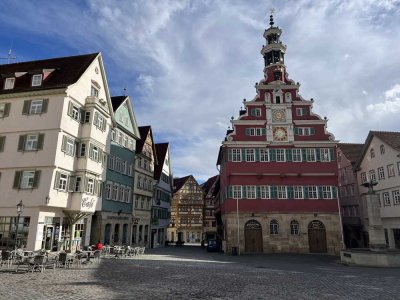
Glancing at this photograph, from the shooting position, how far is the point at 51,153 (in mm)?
25016

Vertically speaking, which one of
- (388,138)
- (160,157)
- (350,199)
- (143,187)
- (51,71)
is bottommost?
(350,199)

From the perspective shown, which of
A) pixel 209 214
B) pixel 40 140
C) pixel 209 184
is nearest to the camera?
pixel 40 140

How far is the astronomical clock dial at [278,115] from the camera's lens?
39375 mm

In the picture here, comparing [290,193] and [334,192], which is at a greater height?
[334,192]

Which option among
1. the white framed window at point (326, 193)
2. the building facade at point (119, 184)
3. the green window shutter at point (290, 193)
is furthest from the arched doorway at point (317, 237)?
the building facade at point (119, 184)

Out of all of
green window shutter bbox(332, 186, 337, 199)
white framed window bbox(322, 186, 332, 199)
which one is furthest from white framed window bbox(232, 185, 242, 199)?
green window shutter bbox(332, 186, 337, 199)

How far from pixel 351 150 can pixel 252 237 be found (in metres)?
26.6

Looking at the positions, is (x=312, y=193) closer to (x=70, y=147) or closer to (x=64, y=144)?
(x=70, y=147)

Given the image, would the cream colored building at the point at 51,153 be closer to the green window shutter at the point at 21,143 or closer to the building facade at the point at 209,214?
the green window shutter at the point at 21,143

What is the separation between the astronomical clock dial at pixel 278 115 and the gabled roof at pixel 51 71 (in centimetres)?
2112

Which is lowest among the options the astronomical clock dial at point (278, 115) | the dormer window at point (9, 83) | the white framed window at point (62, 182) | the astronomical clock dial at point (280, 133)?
the white framed window at point (62, 182)

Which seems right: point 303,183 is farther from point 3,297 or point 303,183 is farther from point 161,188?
point 3,297

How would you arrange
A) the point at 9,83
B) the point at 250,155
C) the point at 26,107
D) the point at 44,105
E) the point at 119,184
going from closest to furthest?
the point at 44,105 < the point at 26,107 < the point at 9,83 < the point at 119,184 < the point at 250,155

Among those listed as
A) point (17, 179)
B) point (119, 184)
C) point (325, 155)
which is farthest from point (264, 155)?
point (17, 179)
